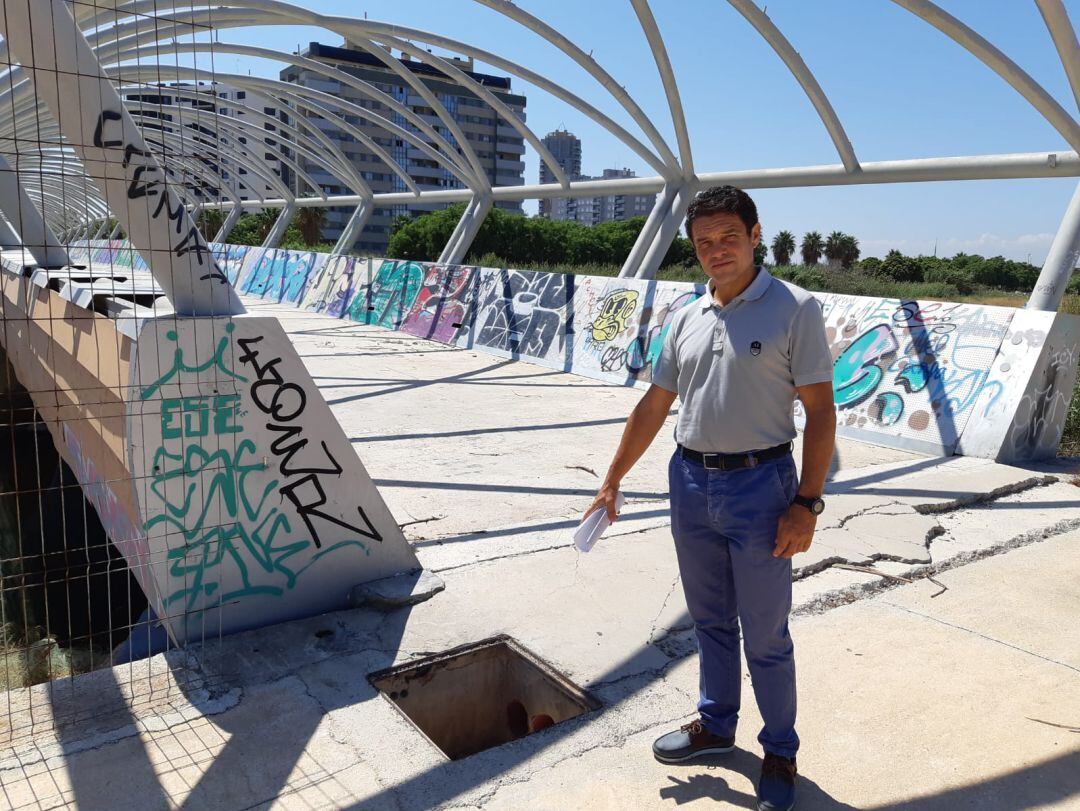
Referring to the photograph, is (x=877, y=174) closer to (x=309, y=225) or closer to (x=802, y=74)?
(x=802, y=74)

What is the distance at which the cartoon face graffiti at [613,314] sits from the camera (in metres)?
12.1

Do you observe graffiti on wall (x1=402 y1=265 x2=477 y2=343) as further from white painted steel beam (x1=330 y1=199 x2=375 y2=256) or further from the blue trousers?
the blue trousers

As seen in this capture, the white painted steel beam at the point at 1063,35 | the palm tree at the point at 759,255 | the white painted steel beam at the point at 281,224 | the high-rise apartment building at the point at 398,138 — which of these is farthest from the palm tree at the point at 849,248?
the white painted steel beam at the point at 1063,35

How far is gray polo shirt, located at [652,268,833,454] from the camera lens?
8.77 ft

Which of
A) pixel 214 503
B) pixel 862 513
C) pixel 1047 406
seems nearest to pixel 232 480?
pixel 214 503

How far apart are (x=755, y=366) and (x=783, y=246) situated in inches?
2877

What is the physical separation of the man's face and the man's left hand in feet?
2.65

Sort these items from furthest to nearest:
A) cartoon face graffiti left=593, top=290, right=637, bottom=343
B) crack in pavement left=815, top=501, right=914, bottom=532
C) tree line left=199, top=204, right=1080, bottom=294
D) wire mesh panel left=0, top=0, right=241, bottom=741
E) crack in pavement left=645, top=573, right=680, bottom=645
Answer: tree line left=199, top=204, right=1080, bottom=294 < cartoon face graffiti left=593, top=290, right=637, bottom=343 < crack in pavement left=815, top=501, right=914, bottom=532 < crack in pavement left=645, top=573, right=680, bottom=645 < wire mesh panel left=0, top=0, right=241, bottom=741

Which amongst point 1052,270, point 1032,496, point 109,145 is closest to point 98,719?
point 109,145

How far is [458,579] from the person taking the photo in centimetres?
464

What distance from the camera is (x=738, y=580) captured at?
2.78 metres

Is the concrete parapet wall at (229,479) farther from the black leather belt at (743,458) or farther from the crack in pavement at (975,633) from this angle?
the crack in pavement at (975,633)

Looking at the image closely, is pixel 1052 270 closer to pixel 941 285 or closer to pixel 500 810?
pixel 500 810

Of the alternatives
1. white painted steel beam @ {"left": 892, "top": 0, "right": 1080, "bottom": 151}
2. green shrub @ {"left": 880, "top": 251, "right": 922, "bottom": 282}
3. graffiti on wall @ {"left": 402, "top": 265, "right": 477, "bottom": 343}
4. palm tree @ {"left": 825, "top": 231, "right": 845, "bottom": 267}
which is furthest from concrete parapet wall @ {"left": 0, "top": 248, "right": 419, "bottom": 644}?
palm tree @ {"left": 825, "top": 231, "right": 845, "bottom": 267}
